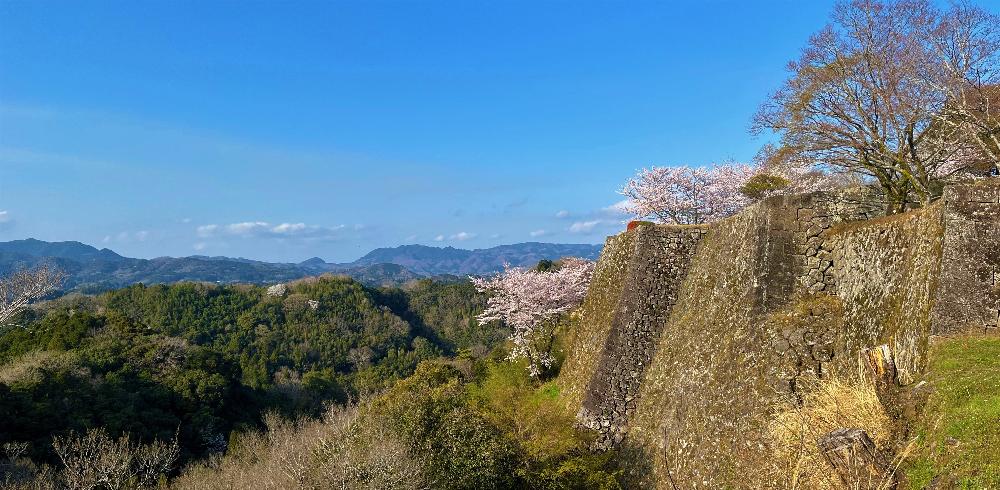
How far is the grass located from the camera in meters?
4.84

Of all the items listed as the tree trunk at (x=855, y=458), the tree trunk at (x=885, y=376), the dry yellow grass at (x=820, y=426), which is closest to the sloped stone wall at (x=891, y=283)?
the tree trunk at (x=885, y=376)

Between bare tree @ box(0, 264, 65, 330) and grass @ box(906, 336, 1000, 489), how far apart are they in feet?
51.9

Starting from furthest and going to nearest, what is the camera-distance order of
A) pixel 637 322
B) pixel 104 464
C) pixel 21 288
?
pixel 104 464, pixel 637 322, pixel 21 288

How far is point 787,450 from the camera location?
22.6 feet

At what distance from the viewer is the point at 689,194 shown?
2248 cm

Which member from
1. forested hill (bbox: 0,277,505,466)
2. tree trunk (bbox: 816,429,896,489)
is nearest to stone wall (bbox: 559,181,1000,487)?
tree trunk (bbox: 816,429,896,489)

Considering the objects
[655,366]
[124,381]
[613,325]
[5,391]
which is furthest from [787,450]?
[124,381]

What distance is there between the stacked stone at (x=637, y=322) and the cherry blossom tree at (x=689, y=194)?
26.4 ft

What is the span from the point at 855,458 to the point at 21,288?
15.6 m

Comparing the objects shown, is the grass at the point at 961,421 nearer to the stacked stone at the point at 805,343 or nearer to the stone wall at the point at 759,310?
the stone wall at the point at 759,310

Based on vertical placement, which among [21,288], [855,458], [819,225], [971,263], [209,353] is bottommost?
[209,353]

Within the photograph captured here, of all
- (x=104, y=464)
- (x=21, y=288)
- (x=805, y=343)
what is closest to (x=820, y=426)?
(x=805, y=343)

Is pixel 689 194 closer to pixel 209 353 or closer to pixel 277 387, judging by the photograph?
pixel 209 353

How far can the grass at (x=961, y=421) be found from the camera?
191 inches
